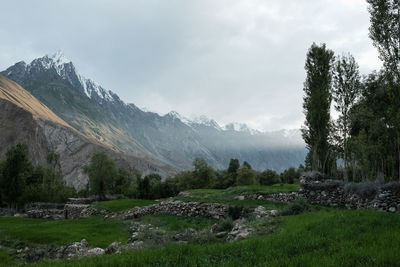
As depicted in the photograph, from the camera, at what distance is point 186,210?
91.8 feet

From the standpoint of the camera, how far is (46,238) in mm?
16984

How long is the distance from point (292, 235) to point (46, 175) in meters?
79.4

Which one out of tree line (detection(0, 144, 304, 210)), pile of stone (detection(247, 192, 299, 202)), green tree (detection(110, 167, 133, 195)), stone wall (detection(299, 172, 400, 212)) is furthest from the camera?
green tree (detection(110, 167, 133, 195))

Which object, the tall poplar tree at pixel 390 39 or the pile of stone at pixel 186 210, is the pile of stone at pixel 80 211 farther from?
the tall poplar tree at pixel 390 39

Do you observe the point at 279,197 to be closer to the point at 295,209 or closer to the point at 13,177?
the point at 295,209

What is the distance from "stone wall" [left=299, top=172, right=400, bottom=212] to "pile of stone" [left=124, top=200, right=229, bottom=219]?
27.7ft

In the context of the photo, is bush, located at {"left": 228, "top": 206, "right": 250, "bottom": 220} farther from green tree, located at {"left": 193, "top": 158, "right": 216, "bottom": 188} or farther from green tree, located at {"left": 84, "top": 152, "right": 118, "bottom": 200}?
green tree, located at {"left": 193, "top": 158, "right": 216, "bottom": 188}

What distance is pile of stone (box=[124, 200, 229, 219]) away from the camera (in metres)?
25.4

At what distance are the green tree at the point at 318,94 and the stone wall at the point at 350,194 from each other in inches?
626

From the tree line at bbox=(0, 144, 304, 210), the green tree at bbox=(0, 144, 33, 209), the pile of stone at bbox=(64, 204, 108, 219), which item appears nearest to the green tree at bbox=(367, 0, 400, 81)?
the pile of stone at bbox=(64, 204, 108, 219)

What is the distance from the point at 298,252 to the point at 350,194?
15283mm

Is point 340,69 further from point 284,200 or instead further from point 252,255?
point 252,255

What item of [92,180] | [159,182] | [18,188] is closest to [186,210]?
[92,180]

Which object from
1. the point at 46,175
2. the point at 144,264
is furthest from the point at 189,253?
the point at 46,175
